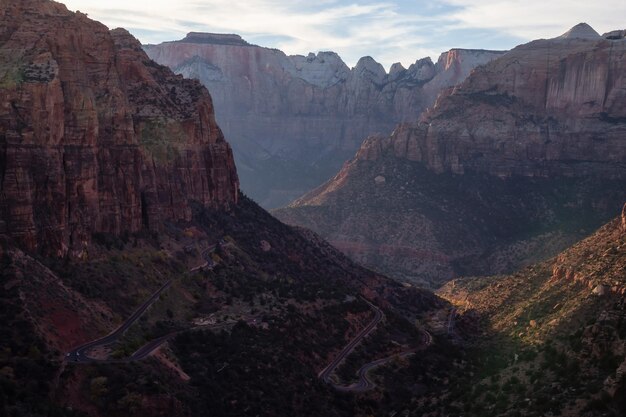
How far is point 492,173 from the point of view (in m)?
172

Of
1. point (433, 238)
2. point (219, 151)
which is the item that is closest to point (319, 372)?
point (219, 151)

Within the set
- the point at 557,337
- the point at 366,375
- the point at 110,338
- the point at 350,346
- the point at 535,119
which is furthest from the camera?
the point at 535,119

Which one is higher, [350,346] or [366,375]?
[350,346]

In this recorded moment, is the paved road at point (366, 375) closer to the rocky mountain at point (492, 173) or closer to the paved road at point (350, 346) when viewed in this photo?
the paved road at point (350, 346)

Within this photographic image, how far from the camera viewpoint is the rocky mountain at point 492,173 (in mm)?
150500

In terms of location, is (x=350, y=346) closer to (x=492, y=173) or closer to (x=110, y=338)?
(x=110, y=338)

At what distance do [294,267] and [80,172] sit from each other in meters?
34.1

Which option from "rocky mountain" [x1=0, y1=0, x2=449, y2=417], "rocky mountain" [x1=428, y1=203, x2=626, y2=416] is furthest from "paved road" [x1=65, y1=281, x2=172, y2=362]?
"rocky mountain" [x1=428, y1=203, x2=626, y2=416]

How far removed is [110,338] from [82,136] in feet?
65.0

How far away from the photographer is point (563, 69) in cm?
17012

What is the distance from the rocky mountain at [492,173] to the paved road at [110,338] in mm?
79618

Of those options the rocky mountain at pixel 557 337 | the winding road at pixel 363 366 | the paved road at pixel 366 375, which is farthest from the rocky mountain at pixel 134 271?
the rocky mountain at pixel 557 337

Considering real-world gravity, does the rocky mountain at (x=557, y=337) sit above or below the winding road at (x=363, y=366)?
above

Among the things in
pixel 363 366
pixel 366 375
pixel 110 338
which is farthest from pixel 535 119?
pixel 110 338
